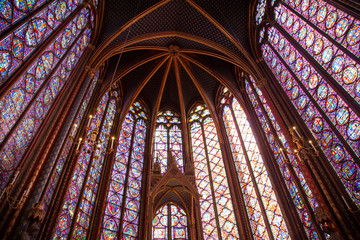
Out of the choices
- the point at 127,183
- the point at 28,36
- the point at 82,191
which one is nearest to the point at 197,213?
the point at 127,183

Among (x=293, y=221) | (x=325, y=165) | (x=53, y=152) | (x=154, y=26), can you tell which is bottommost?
(x=293, y=221)

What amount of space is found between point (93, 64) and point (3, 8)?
4984 mm

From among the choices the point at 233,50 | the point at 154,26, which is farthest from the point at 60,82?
the point at 233,50

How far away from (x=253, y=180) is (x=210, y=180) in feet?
7.75

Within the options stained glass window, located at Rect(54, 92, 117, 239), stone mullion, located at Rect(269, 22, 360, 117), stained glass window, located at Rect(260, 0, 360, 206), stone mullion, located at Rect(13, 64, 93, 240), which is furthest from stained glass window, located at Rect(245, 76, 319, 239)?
stone mullion, located at Rect(13, 64, 93, 240)

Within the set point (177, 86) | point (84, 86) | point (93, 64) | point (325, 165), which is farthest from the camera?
point (177, 86)

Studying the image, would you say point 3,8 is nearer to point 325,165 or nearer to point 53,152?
point 53,152

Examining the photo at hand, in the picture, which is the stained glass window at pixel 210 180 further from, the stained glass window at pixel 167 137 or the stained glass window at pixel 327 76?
the stained glass window at pixel 327 76

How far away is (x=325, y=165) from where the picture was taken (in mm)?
7223

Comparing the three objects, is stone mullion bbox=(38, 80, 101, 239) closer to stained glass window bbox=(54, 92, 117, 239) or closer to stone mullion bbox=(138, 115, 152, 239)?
stained glass window bbox=(54, 92, 117, 239)

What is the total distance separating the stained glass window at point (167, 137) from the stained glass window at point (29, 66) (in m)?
6.65

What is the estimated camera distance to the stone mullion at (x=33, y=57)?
5.80 meters

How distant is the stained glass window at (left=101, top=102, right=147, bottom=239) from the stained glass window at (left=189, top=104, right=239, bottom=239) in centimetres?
273

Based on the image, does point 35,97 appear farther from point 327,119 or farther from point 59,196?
point 327,119
